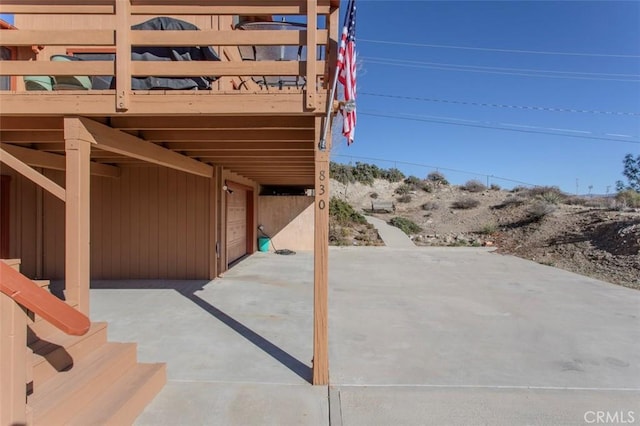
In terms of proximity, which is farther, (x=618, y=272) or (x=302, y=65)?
(x=618, y=272)

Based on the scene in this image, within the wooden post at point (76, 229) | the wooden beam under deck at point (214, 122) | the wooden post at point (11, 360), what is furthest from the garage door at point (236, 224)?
the wooden post at point (11, 360)

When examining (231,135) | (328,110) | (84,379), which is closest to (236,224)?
(231,135)

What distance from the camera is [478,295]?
7.01 meters

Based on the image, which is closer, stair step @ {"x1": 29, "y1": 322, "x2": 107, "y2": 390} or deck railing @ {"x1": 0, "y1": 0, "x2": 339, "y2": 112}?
stair step @ {"x1": 29, "y1": 322, "x2": 107, "y2": 390}

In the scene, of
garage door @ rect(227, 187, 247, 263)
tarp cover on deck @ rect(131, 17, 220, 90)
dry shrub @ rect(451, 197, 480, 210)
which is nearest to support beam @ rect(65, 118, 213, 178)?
tarp cover on deck @ rect(131, 17, 220, 90)

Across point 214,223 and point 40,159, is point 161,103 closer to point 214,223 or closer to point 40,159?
point 40,159

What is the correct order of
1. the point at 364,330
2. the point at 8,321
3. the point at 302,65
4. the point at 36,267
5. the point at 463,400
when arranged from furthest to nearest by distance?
the point at 36,267, the point at 364,330, the point at 302,65, the point at 463,400, the point at 8,321

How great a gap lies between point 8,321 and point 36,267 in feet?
23.6

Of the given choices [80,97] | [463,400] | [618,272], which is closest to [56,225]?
[80,97]

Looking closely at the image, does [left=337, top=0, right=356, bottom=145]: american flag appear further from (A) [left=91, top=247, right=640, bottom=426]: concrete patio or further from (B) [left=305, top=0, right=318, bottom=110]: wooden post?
(A) [left=91, top=247, right=640, bottom=426]: concrete patio

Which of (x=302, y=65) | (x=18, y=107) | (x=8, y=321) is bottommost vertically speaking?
(x=8, y=321)

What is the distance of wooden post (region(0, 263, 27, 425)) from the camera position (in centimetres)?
164

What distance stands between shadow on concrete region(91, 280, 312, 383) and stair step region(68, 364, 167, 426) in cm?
116

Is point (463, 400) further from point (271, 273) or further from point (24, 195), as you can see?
point (24, 195)
